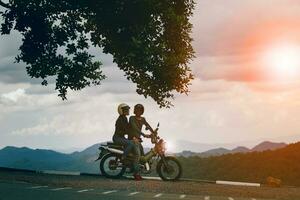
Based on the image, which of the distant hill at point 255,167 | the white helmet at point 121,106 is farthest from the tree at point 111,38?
the distant hill at point 255,167

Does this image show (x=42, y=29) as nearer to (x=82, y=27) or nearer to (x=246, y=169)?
(x=82, y=27)

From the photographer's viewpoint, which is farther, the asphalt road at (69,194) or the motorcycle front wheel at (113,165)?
the motorcycle front wheel at (113,165)

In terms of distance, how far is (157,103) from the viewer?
96.3 ft

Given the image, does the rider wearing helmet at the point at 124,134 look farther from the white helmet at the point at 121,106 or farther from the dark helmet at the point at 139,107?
the dark helmet at the point at 139,107

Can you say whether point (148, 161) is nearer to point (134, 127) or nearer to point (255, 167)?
point (134, 127)

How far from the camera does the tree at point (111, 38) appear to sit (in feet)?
88.5

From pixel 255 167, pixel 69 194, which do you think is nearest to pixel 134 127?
pixel 69 194

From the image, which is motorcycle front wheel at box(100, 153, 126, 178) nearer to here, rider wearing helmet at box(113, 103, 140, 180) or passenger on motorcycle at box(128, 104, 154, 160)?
rider wearing helmet at box(113, 103, 140, 180)

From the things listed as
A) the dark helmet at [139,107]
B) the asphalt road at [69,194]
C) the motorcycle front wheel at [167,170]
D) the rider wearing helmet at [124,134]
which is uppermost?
the dark helmet at [139,107]

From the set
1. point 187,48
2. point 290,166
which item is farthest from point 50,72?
point 290,166

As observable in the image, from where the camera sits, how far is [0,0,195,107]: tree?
26969 mm

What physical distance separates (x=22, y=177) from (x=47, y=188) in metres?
4.13

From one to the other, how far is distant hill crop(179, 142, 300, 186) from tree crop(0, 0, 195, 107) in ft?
77.3

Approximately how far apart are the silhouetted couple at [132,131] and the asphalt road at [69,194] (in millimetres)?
4624
